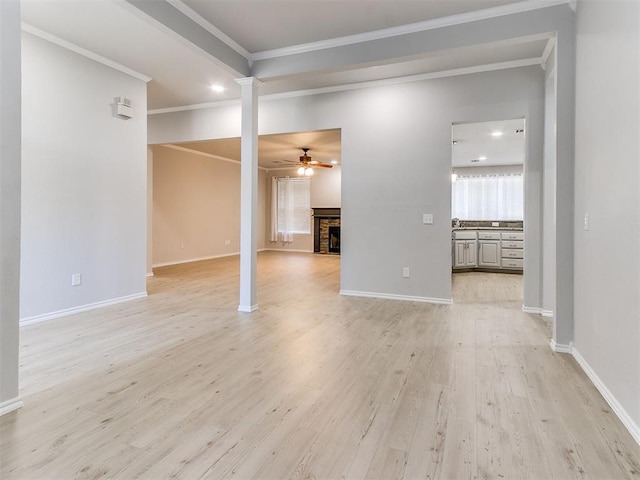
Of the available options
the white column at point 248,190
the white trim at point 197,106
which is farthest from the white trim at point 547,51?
the white trim at point 197,106

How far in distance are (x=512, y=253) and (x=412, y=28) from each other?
17.1 ft

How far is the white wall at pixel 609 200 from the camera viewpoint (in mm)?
1840

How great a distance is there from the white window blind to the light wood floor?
5428mm

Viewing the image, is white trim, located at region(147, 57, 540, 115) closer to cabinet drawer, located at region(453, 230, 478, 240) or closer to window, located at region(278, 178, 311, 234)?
cabinet drawer, located at region(453, 230, 478, 240)

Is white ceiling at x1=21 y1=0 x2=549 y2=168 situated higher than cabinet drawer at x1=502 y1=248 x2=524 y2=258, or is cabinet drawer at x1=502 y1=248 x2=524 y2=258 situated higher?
white ceiling at x1=21 y1=0 x2=549 y2=168

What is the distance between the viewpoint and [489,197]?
8.73 m

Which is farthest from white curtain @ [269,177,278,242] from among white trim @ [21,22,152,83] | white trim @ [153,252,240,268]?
white trim @ [21,22,152,83]

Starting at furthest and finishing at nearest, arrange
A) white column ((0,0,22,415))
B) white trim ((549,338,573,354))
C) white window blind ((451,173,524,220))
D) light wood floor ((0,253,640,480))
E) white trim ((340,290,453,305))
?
white window blind ((451,173,524,220))
white trim ((340,290,453,305))
white trim ((549,338,573,354))
white column ((0,0,22,415))
light wood floor ((0,253,640,480))

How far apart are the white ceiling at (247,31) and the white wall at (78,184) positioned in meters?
0.35

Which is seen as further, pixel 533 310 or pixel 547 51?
pixel 533 310

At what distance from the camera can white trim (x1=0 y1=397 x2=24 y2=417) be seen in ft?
6.34

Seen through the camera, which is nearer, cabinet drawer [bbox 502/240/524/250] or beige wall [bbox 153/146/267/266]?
cabinet drawer [bbox 502/240/524/250]

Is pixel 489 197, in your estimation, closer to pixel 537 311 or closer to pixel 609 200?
pixel 537 311

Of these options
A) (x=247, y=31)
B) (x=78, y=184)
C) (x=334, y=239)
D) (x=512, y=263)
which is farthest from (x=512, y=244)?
(x=78, y=184)
